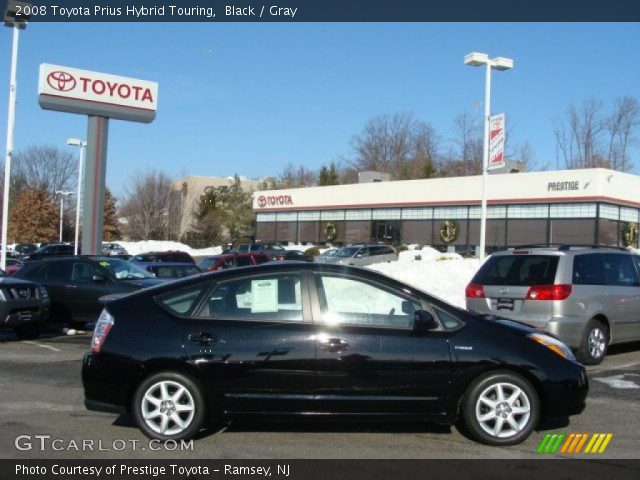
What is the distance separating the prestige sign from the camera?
22.0m

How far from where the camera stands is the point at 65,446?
18.4 ft

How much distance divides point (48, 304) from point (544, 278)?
867 centimetres

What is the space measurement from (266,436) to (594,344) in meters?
5.86

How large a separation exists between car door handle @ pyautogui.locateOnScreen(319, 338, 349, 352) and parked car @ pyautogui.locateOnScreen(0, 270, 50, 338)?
7967 millimetres

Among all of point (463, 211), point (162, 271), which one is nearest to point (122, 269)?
point (162, 271)

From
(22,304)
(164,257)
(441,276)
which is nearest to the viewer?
(22,304)

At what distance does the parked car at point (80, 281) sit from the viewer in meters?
13.2

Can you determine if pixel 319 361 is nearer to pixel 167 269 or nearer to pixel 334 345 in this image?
pixel 334 345

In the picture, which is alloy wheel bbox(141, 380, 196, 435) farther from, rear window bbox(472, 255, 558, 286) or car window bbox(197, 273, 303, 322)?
rear window bbox(472, 255, 558, 286)

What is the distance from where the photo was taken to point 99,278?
43.5ft

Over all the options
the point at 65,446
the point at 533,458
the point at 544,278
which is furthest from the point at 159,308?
the point at 544,278

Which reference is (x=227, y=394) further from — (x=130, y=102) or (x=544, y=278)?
(x=130, y=102)

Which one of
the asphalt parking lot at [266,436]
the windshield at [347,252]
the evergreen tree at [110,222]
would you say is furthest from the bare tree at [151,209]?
the asphalt parking lot at [266,436]

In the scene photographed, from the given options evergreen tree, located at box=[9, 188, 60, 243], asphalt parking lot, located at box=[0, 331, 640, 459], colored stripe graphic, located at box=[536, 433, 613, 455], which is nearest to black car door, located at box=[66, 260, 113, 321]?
asphalt parking lot, located at box=[0, 331, 640, 459]
